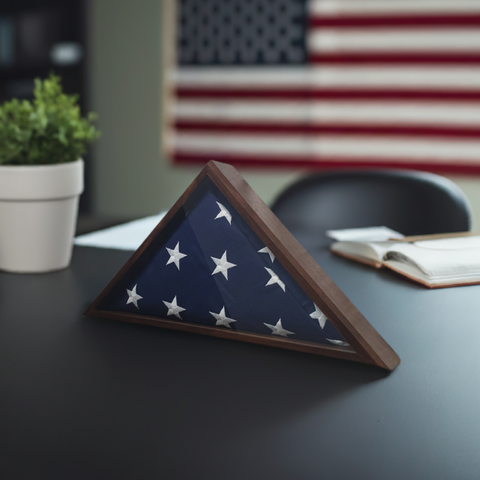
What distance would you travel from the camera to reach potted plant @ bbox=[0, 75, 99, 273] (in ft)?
2.26

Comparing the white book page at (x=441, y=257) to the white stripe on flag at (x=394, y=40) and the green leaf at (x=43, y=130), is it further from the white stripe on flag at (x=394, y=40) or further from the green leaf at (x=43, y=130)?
the white stripe on flag at (x=394, y=40)

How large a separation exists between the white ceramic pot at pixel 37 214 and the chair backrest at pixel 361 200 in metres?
0.74

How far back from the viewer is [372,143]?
2703mm

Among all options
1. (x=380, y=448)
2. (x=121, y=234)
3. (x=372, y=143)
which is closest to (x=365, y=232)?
(x=121, y=234)

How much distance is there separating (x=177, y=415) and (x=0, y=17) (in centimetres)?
289

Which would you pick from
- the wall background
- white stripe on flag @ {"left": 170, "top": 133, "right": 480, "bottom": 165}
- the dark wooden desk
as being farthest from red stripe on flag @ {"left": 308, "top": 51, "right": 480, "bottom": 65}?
the dark wooden desk

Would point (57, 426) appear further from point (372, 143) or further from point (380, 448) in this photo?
point (372, 143)

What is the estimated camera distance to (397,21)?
8.29 ft

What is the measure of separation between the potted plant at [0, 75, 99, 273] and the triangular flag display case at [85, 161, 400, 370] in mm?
238

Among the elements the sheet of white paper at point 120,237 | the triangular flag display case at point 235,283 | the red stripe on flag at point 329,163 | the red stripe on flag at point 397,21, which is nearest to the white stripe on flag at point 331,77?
the red stripe on flag at point 397,21

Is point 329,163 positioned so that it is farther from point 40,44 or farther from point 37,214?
point 37,214

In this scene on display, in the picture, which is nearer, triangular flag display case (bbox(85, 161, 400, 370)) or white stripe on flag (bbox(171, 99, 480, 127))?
triangular flag display case (bbox(85, 161, 400, 370))

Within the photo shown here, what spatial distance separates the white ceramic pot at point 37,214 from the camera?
0.69 metres

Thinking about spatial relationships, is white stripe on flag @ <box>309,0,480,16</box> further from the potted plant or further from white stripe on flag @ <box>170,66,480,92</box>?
the potted plant
